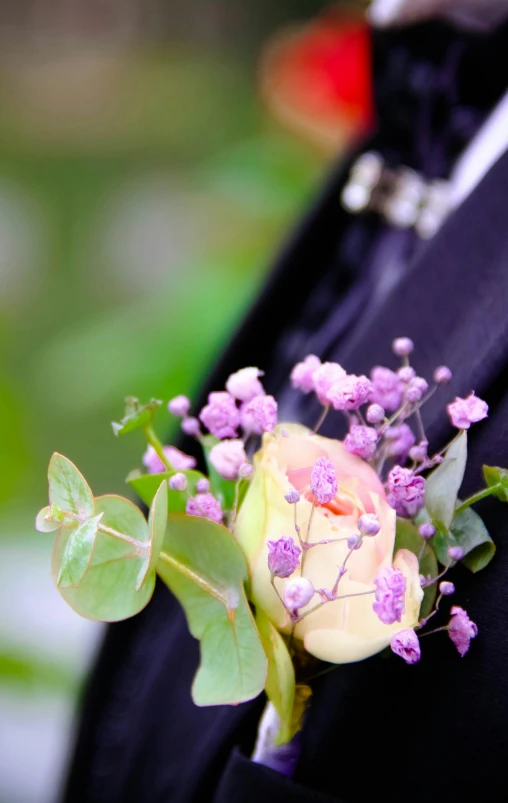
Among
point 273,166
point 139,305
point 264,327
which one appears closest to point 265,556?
point 264,327

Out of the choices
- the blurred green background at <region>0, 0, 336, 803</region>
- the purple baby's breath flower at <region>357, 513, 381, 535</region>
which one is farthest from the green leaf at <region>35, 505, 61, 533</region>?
the blurred green background at <region>0, 0, 336, 803</region>

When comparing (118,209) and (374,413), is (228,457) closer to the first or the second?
(374,413)

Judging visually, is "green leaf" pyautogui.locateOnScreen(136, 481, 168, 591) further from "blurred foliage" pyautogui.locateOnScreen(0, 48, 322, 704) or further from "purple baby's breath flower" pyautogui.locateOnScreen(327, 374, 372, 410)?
"blurred foliage" pyautogui.locateOnScreen(0, 48, 322, 704)

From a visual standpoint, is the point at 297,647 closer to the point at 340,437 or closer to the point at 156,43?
the point at 340,437

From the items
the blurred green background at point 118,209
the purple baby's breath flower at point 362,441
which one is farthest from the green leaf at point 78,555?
the blurred green background at point 118,209

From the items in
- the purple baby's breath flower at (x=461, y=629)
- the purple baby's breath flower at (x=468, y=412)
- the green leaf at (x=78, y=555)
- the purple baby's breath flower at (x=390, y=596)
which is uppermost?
the purple baby's breath flower at (x=468, y=412)

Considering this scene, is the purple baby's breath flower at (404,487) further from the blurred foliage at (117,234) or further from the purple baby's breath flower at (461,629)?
the blurred foliage at (117,234)

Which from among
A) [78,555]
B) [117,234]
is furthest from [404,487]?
[117,234]
